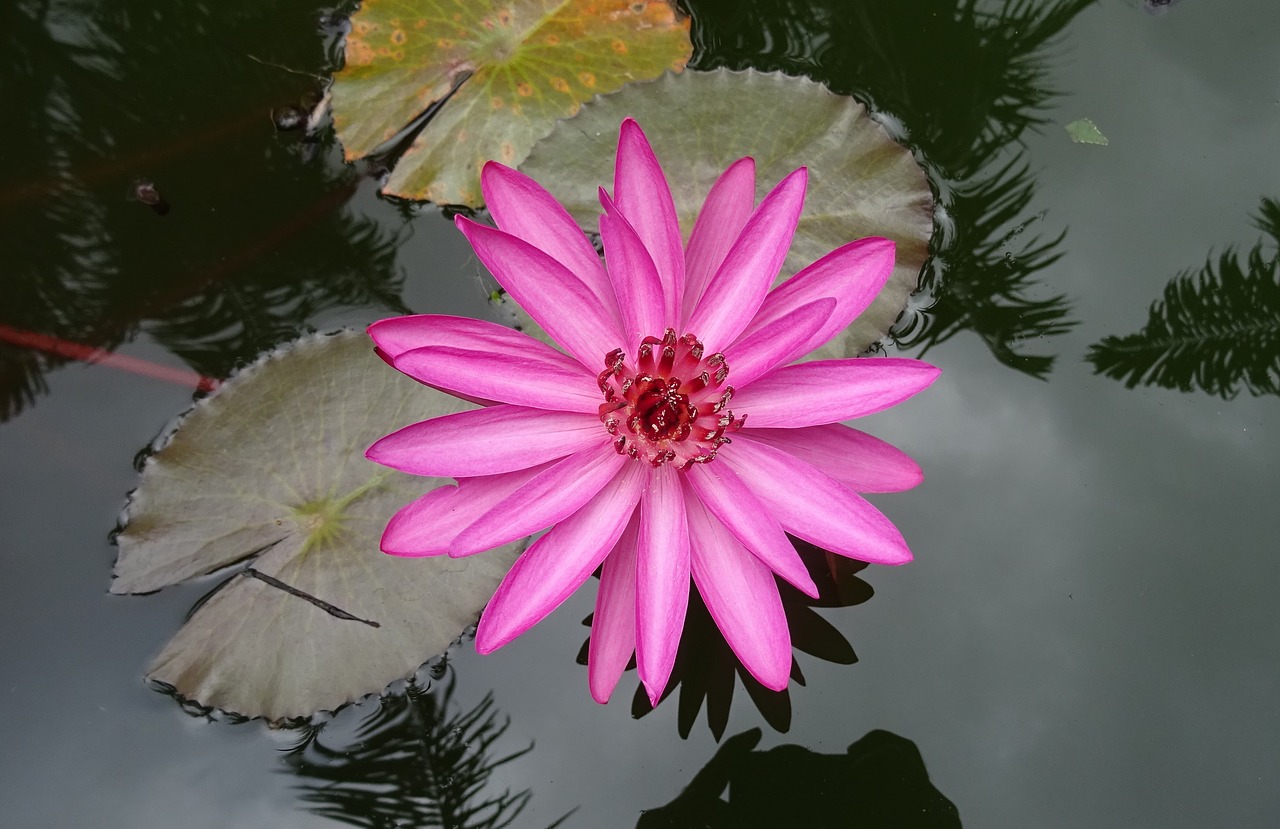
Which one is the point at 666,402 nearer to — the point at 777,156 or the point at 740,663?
the point at 740,663

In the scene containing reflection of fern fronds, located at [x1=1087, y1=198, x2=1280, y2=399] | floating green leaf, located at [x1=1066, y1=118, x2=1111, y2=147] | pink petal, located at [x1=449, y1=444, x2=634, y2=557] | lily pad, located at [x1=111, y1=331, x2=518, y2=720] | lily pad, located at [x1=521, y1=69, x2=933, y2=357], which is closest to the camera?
pink petal, located at [x1=449, y1=444, x2=634, y2=557]

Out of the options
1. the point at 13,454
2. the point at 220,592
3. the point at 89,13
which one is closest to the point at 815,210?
the point at 220,592

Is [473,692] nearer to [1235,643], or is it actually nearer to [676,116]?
[676,116]

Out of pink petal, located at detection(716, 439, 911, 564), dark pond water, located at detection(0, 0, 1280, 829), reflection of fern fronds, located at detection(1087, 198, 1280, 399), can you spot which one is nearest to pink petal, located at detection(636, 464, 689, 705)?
pink petal, located at detection(716, 439, 911, 564)

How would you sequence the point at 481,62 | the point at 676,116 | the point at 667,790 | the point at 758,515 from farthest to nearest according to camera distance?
the point at 481,62 → the point at 676,116 → the point at 667,790 → the point at 758,515

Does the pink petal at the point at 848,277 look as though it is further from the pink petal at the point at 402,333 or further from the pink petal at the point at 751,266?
the pink petal at the point at 402,333

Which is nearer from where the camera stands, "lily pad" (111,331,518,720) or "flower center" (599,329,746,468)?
"flower center" (599,329,746,468)

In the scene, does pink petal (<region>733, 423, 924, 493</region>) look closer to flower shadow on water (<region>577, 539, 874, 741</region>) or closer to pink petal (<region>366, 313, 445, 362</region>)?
flower shadow on water (<region>577, 539, 874, 741</region>)
